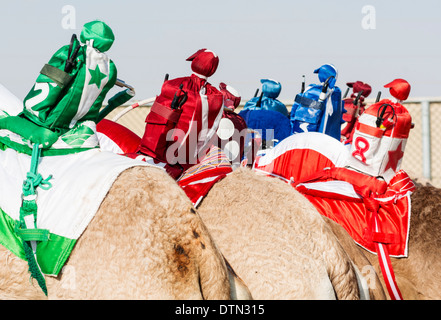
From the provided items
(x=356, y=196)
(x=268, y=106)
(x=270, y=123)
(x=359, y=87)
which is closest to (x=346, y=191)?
(x=356, y=196)

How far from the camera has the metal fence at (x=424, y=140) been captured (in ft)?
38.0

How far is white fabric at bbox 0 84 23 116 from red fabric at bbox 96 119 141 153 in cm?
218

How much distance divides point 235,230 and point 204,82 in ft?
4.93

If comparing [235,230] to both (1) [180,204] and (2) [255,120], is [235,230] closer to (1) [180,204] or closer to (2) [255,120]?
(1) [180,204]

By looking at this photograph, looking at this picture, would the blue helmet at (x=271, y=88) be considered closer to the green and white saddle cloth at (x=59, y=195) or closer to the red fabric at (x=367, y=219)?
the red fabric at (x=367, y=219)

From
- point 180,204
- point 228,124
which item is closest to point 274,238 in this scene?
point 180,204

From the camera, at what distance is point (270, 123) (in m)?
7.17

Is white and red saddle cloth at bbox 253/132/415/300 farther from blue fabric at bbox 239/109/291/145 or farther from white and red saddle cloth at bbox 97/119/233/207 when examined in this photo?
blue fabric at bbox 239/109/291/145

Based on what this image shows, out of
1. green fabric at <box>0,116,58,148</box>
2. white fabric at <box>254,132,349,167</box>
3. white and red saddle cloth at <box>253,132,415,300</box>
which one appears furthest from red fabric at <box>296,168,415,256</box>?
green fabric at <box>0,116,58,148</box>

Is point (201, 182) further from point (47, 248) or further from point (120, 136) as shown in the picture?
point (120, 136)

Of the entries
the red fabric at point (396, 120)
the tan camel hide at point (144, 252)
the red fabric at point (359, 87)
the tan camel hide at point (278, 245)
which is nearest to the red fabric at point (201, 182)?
the tan camel hide at point (278, 245)

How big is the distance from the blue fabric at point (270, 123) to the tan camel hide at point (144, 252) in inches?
158

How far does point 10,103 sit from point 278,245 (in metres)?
1.70

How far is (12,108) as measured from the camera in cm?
378
